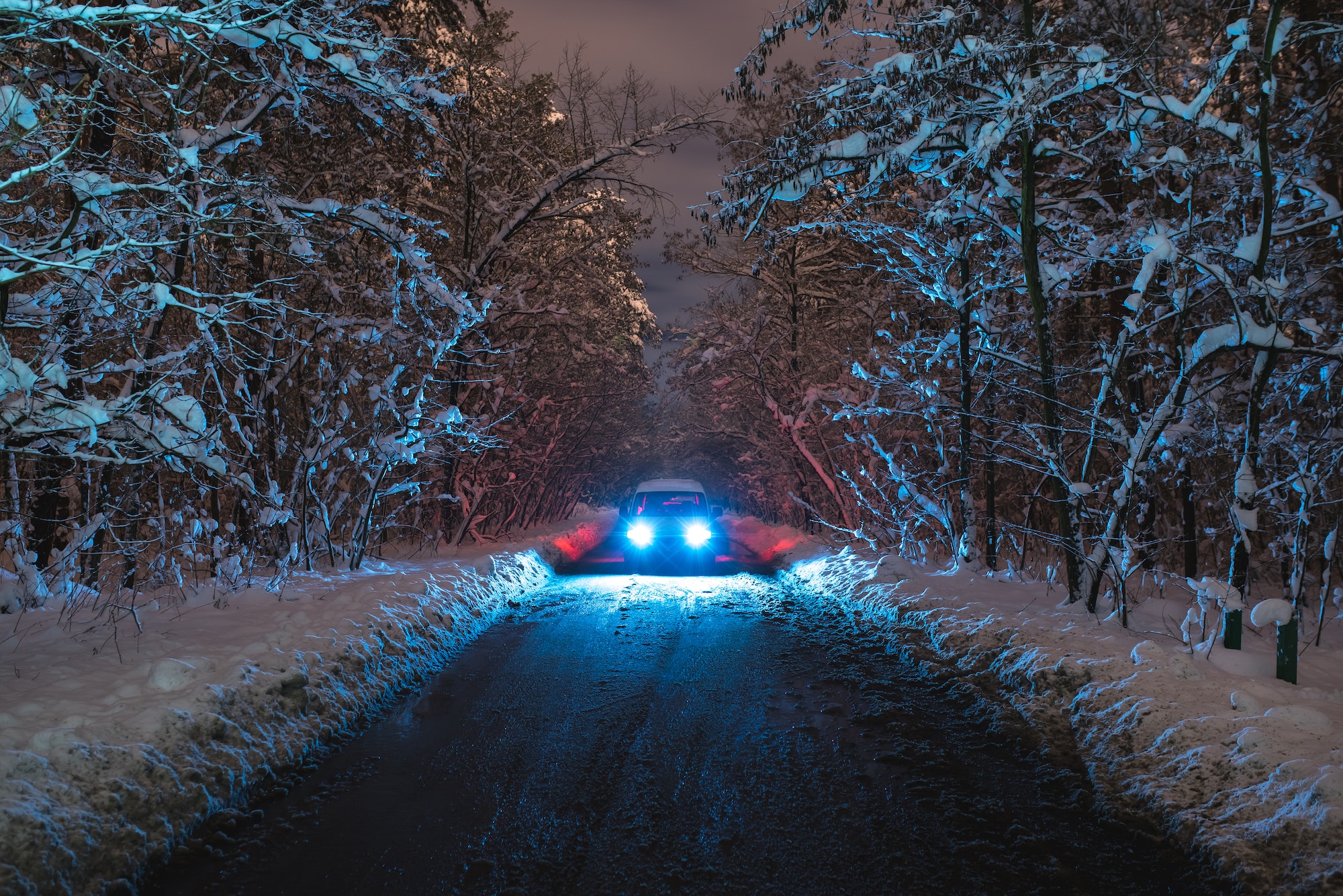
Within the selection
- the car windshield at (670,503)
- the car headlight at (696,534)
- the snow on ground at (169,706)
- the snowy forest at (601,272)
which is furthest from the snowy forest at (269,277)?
the car headlight at (696,534)

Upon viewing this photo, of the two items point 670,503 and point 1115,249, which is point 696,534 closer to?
point 670,503

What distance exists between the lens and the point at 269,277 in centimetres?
1140

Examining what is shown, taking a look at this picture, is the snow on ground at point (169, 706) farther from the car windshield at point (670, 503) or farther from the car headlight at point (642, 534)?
the car windshield at point (670, 503)

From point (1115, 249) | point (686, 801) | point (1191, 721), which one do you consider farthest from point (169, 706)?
point (1115, 249)

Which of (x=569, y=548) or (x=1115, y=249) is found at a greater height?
(x=1115, y=249)

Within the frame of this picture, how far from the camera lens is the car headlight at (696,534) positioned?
19.0 m

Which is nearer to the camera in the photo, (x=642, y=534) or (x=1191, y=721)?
(x=1191, y=721)

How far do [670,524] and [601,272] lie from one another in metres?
6.14

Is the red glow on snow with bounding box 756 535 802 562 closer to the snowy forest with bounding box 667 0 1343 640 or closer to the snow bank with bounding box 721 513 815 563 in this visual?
the snow bank with bounding box 721 513 815 563

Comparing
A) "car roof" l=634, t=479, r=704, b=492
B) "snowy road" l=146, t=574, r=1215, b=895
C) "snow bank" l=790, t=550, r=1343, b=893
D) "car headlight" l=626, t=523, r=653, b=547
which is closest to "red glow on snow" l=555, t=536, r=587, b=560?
"car headlight" l=626, t=523, r=653, b=547

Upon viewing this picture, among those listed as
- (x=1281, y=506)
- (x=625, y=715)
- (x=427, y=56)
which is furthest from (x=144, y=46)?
(x=1281, y=506)

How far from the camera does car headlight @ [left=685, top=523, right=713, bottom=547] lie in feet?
62.3

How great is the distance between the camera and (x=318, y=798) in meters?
4.55

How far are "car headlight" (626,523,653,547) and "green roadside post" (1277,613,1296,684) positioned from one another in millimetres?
14645
